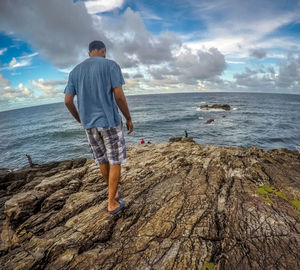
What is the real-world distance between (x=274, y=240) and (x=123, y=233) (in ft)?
11.8

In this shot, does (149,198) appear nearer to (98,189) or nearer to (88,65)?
(98,189)

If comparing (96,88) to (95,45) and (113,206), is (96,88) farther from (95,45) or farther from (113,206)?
(113,206)

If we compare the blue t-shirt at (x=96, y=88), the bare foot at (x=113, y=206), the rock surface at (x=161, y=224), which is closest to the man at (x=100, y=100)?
the blue t-shirt at (x=96, y=88)

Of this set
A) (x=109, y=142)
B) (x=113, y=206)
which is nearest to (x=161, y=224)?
(x=113, y=206)

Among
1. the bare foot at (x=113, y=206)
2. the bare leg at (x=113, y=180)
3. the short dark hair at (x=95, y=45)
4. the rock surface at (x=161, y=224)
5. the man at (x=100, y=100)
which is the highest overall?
the short dark hair at (x=95, y=45)

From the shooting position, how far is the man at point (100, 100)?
344 cm

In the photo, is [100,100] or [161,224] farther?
[161,224]

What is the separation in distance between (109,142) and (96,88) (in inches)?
49.8

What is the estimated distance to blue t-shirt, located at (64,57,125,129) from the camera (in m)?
3.43

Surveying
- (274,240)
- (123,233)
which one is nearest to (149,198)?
(123,233)

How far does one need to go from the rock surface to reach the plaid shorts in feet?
5.76

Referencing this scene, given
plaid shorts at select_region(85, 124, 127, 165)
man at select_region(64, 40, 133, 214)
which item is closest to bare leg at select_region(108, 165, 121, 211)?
man at select_region(64, 40, 133, 214)

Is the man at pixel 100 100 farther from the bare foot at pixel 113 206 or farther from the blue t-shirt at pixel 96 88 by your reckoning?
the bare foot at pixel 113 206

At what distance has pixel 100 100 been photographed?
11.6 feet
